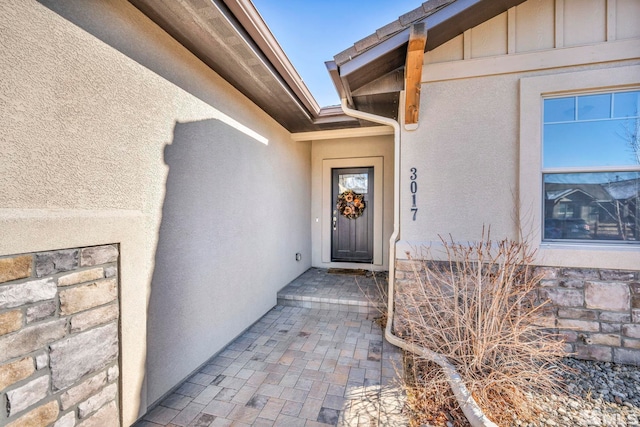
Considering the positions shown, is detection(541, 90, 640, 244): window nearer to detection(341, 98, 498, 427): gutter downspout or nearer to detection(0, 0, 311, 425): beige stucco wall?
detection(341, 98, 498, 427): gutter downspout

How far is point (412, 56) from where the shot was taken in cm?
284

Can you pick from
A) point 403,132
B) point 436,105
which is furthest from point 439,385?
point 436,105

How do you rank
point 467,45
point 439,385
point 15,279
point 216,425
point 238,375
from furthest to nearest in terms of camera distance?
point 467,45 → point 238,375 → point 439,385 → point 216,425 → point 15,279

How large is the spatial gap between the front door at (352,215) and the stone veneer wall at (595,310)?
150 inches

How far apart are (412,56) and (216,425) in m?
3.87

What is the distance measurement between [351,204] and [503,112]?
12.6 ft

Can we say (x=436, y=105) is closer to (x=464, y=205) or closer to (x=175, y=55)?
(x=464, y=205)

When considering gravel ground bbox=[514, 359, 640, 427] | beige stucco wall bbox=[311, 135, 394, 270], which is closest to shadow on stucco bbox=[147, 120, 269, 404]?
gravel ground bbox=[514, 359, 640, 427]

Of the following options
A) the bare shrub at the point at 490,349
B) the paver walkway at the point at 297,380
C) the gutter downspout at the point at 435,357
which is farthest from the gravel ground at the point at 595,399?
the paver walkway at the point at 297,380

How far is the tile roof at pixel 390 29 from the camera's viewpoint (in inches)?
113

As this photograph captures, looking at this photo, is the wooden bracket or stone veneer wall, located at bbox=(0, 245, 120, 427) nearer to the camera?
stone veneer wall, located at bbox=(0, 245, 120, 427)

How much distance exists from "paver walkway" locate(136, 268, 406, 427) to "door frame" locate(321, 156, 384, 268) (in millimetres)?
2319

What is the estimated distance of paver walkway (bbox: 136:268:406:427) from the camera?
2.37 metres

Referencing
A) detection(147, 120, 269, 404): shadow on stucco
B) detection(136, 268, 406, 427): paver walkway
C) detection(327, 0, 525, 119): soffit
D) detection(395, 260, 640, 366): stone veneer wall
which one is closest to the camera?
detection(136, 268, 406, 427): paver walkway
